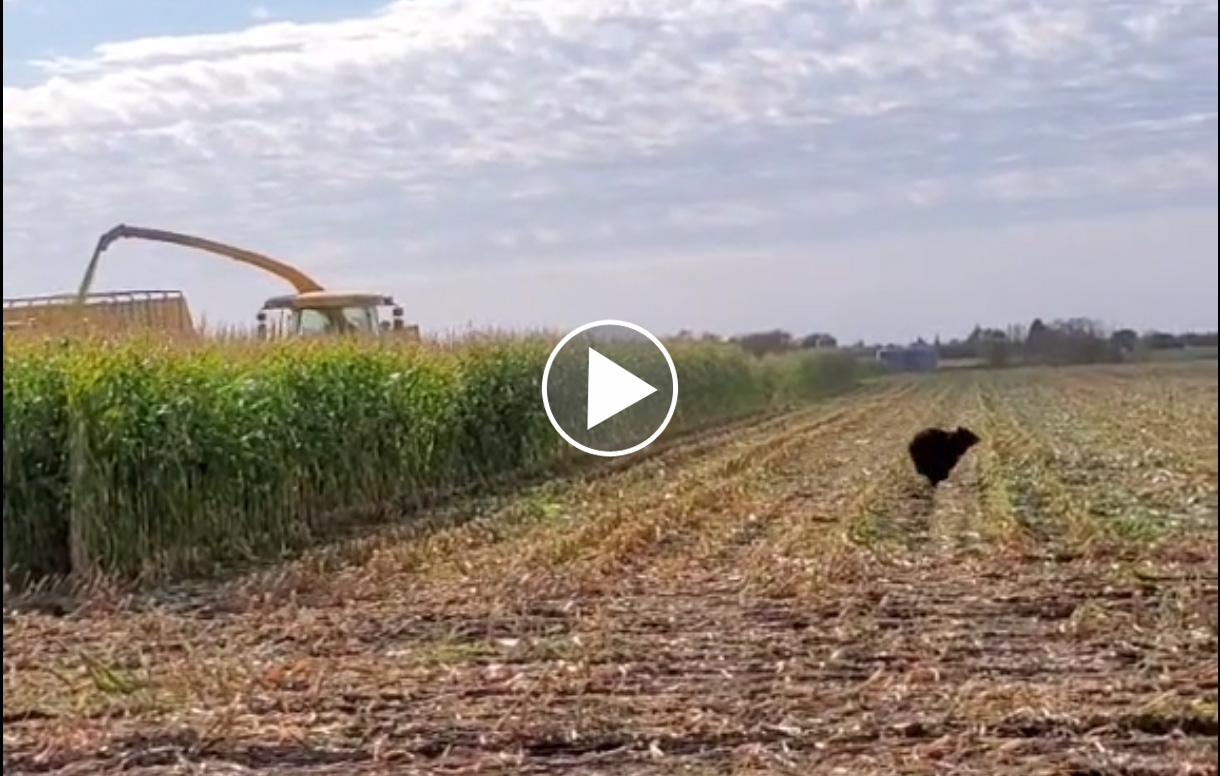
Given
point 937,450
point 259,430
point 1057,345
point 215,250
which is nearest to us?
point 1057,345

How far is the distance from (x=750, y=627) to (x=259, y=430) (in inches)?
115

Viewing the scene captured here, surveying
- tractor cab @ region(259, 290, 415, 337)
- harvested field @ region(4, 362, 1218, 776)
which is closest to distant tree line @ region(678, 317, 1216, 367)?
harvested field @ region(4, 362, 1218, 776)

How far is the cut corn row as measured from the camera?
2697 mm

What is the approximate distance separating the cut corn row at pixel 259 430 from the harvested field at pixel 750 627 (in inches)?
6.7

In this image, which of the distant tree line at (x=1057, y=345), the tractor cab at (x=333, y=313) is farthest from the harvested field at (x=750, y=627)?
the tractor cab at (x=333, y=313)

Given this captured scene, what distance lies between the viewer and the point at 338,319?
6.79ft

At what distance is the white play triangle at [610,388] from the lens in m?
1.62

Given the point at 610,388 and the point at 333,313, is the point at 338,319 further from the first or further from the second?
the point at 610,388

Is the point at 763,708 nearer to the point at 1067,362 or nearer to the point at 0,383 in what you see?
the point at 0,383

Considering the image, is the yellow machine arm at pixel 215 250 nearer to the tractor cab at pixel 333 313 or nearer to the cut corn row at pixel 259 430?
the tractor cab at pixel 333 313

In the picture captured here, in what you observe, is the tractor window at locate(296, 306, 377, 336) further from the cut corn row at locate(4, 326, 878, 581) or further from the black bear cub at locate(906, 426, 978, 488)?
the black bear cub at locate(906, 426, 978, 488)

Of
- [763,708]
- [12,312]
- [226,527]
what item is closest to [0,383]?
[12,312]

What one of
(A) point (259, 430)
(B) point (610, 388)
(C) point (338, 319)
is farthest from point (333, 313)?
(A) point (259, 430)

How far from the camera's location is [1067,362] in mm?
1264
